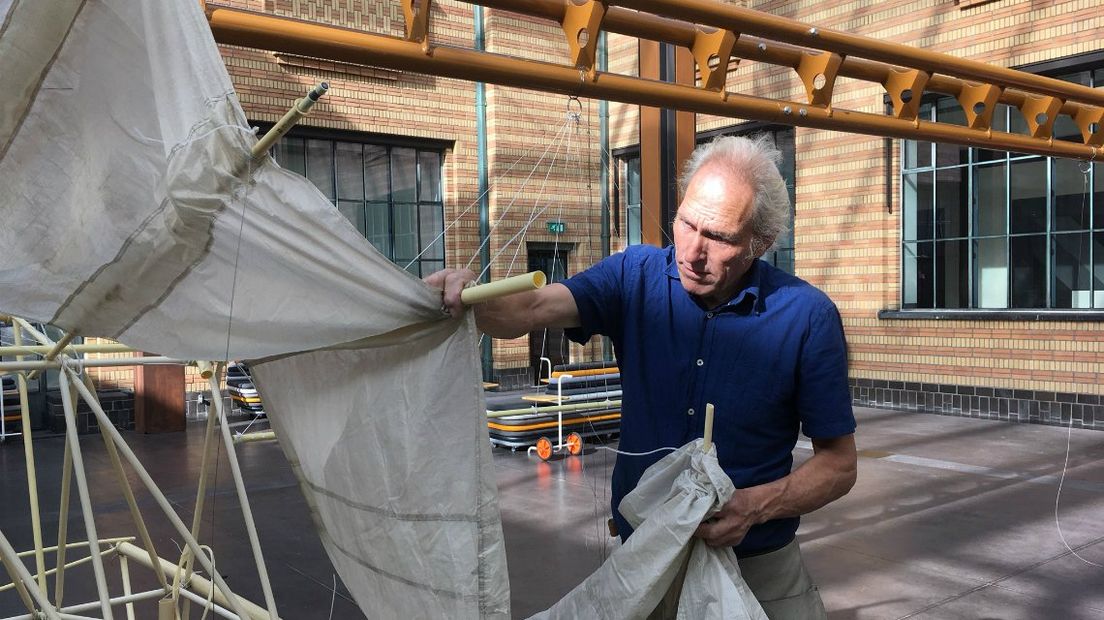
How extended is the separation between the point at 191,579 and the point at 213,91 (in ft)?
7.49

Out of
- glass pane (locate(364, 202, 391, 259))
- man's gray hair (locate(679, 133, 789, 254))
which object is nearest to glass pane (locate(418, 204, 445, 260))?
glass pane (locate(364, 202, 391, 259))

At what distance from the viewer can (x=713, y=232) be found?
205 centimetres

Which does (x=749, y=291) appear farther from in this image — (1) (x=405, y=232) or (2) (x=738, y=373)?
(1) (x=405, y=232)

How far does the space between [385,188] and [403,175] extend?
425mm

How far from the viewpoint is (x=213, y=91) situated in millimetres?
1583

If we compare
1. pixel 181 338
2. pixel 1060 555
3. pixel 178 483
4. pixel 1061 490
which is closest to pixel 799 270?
pixel 1061 490

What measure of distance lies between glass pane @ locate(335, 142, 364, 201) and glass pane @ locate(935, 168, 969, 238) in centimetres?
861

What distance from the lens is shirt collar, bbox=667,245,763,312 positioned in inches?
84.0

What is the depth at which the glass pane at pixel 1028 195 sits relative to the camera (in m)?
11.4

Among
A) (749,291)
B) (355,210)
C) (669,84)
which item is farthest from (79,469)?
(355,210)

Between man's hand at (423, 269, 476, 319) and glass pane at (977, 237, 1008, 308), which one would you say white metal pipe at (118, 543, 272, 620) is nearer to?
man's hand at (423, 269, 476, 319)

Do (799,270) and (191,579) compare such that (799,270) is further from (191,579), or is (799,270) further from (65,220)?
(65,220)

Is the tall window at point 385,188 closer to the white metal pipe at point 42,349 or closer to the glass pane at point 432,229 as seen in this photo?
the glass pane at point 432,229

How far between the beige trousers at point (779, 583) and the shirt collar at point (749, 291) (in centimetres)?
60
